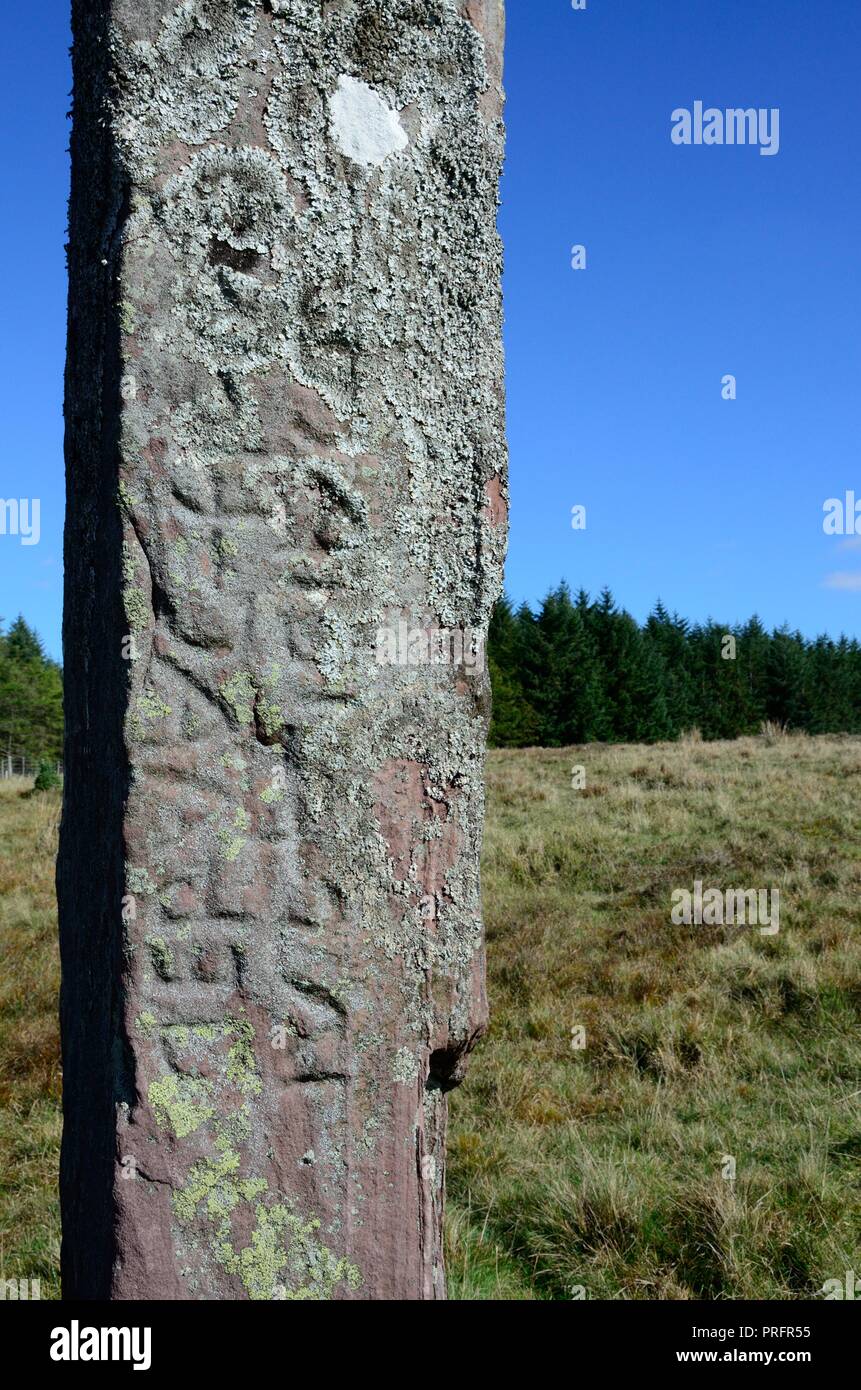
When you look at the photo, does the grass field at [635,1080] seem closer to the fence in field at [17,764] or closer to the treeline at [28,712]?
the fence in field at [17,764]

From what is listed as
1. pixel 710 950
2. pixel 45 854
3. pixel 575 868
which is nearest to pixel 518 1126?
pixel 710 950

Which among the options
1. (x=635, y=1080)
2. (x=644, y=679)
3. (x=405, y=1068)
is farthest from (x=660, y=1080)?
(x=644, y=679)

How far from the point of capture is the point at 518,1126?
4434 mm

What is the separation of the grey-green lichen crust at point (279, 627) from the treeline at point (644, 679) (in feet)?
95.0

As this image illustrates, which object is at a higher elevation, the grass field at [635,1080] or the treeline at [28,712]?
the treeline at [28,712]

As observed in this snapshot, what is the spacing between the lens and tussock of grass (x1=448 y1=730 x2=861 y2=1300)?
136 inches

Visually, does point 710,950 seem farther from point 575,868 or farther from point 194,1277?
point 194,1277

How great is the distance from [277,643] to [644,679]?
3663 centimetres

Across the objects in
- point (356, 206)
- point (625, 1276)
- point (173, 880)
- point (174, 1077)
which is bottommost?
point (625, 1276)

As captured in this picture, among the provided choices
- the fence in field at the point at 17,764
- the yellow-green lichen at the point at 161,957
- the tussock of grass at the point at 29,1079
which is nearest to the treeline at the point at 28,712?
the fence in field at the point at 17,764

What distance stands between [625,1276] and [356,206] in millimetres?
3199

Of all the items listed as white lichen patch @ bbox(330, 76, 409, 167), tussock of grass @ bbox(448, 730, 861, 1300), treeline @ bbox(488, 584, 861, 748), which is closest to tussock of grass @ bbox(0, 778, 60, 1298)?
tussock of grass @ bbox(448, 730, 861, 1300)

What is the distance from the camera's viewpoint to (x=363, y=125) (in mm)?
2023

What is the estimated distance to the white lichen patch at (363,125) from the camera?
201 centimetres
